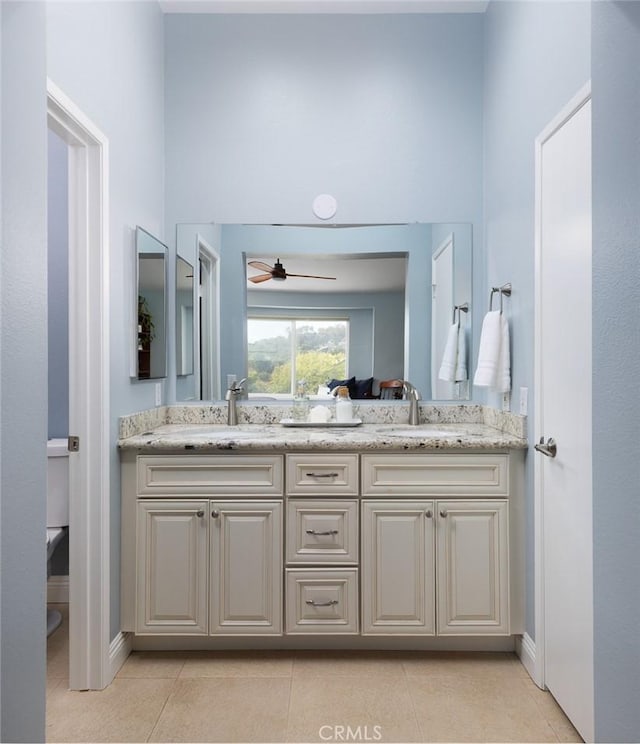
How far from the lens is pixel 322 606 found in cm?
236

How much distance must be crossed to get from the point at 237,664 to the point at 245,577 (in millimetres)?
346

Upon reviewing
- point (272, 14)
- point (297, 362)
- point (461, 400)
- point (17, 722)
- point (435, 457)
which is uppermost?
point (272, 14)

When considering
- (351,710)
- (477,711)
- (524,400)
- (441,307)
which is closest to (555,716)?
(477,711)

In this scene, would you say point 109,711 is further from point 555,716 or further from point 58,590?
point 555,716

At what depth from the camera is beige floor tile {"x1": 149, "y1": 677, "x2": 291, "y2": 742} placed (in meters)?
1.88

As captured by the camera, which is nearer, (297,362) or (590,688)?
(590,688)

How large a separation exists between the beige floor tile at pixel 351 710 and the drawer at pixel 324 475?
27.5 inches

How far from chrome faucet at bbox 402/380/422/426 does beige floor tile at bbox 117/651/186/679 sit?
1.49 meters

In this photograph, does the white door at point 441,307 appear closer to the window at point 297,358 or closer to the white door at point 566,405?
the window at point 297,358

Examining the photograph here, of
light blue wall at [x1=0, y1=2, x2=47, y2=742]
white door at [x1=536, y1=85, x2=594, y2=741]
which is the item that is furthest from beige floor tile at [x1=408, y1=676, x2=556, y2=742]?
light blue wall at [x1=0, y1=2, x2=47, y2=742]

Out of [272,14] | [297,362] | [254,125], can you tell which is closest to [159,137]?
[254,125]

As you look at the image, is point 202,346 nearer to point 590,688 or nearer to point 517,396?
point 517,396

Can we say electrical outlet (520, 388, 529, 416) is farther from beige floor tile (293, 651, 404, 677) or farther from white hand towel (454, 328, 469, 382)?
beige floor tile (293, 651, 404, 677)

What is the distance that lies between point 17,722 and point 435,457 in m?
1.67
